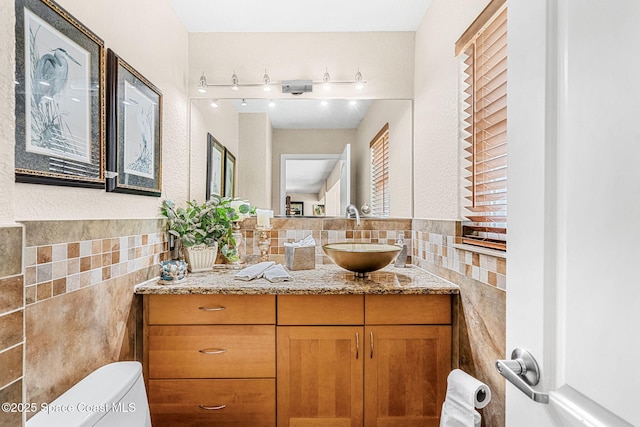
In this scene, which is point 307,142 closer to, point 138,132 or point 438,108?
point 438,108

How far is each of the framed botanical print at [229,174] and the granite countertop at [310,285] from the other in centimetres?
64

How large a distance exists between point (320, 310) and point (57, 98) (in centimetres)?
131

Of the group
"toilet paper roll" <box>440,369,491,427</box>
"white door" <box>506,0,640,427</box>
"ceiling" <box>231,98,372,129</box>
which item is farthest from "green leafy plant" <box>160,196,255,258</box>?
"white door" <box>506,0,640,427</box>

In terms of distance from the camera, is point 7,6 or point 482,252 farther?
point 482,252

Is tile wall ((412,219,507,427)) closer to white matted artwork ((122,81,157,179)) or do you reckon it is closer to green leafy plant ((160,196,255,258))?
green leafy plant ((160,196,255,258))

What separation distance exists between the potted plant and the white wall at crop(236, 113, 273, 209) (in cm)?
27

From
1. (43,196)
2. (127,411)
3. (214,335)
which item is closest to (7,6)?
(43,196)

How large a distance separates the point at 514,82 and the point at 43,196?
1336 mm

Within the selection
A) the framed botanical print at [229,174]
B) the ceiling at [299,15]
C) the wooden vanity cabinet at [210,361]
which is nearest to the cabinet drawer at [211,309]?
the wooden vanity cabinet at [210,361]

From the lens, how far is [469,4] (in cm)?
144

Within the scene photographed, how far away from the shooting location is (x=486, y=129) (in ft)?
4.39

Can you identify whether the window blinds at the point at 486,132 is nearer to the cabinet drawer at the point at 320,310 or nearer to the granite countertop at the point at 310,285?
the granite countertop at the point at 310,285

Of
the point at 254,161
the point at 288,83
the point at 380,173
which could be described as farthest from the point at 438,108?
the point at 254,161

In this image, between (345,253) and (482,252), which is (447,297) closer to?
(482,252)
